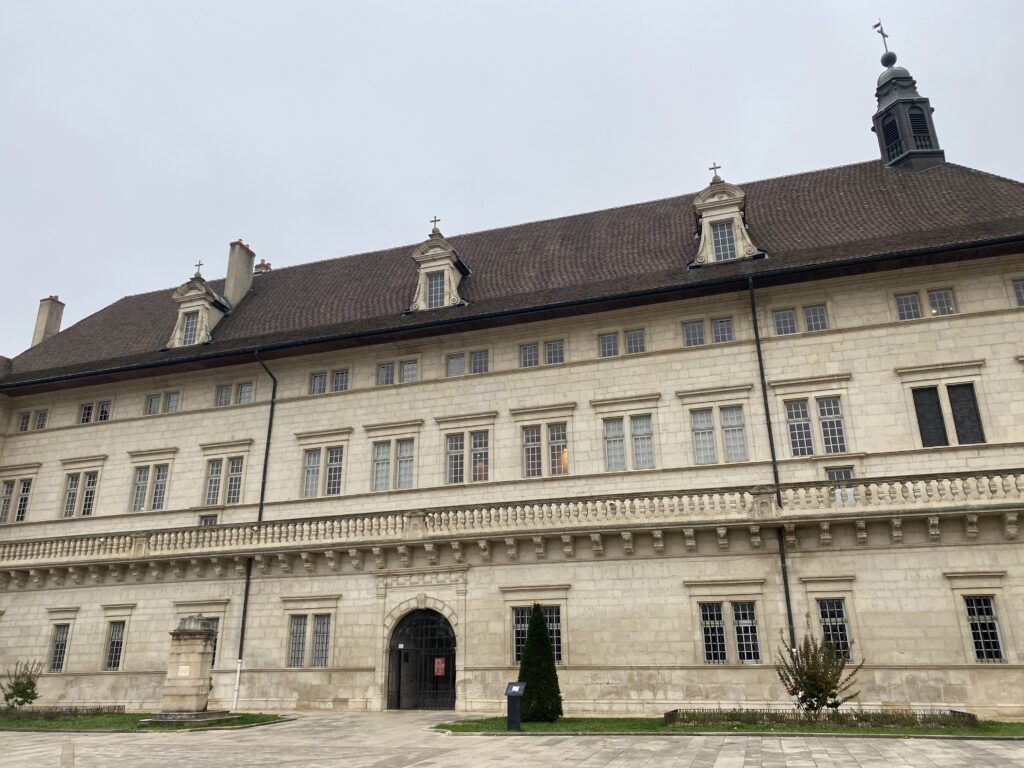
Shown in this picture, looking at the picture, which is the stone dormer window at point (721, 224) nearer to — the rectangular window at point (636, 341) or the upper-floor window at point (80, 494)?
the rectangular window at point (636, 341)

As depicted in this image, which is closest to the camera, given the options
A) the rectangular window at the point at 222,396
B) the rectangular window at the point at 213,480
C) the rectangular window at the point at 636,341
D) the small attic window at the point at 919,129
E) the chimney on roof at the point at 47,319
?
the rectangular window at the point at 636,341

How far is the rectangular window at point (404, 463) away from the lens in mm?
27719

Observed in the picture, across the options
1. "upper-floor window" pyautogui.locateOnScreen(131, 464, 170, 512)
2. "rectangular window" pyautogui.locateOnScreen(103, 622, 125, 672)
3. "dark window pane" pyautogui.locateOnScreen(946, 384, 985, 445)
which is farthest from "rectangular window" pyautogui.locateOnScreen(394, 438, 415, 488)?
"dark window pane" pyautogui.locateOnScreen(946, 384, 985, 445)

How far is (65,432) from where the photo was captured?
33062 millimetres

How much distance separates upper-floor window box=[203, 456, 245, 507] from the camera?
2969 cm

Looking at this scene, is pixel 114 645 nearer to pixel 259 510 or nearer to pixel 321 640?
pixel 259 510

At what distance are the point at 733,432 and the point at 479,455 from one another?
28.5 ft

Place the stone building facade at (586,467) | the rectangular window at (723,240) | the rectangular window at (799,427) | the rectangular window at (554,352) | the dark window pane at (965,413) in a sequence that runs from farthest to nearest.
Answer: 1. the rectangular window at (554,352)
2. the rectangular window at (723,240)
3. the rectangular window at (799,427)
4. the dark window pane at (965,413)
5. the stone building facade at (586,467)

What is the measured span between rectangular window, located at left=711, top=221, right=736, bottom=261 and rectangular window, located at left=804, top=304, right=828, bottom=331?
3.28m

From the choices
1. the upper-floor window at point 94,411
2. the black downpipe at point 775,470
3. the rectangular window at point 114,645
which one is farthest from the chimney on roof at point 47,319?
the black downpipe at point 775,470

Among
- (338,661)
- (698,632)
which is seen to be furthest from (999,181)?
(338,661)

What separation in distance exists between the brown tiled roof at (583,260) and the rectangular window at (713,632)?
10.2 metres

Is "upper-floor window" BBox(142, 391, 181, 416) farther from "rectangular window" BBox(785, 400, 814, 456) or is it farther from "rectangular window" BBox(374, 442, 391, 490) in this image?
"rectangular window" BBox(785, 400, 814, 456)

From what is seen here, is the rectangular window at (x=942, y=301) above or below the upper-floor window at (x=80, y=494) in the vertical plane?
above
